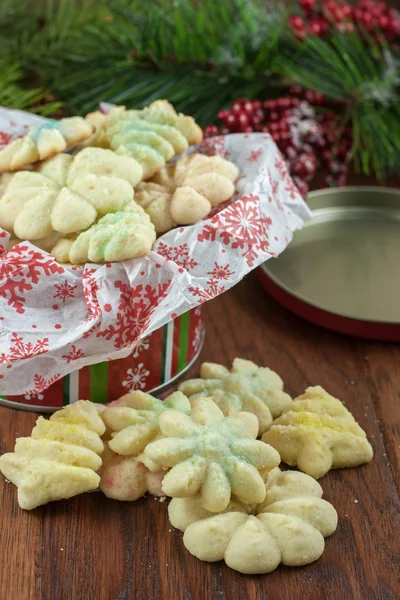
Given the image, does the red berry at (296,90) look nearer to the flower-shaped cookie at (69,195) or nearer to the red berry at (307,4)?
the red berry at (307,4)

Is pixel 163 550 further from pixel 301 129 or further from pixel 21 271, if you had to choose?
pixel 301 129

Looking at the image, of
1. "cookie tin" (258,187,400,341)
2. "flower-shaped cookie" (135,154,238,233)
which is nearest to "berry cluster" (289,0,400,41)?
"cookie tin" (258,187,400,341)

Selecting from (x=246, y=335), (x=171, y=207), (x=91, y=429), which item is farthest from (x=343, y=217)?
(x=91, y=429)

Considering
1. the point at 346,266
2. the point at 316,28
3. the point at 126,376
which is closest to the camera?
the point at 126,376

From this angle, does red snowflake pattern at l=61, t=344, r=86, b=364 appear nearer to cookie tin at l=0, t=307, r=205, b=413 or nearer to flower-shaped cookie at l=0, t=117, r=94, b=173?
cookie tin at l=0, t=307, r=205, b=413

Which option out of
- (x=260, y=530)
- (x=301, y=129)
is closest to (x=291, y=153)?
(x=301, y=129)

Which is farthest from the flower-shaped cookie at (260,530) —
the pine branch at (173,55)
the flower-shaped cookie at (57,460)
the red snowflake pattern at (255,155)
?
the pine branch at (173,55)

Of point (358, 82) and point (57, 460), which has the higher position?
point (358, 82)
